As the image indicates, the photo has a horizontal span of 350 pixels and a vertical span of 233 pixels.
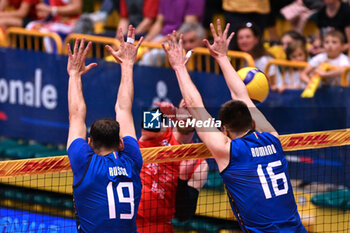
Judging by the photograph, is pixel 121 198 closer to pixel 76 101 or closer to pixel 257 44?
pixel 76 101

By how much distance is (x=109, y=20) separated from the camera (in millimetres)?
13758

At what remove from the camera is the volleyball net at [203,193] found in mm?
6652

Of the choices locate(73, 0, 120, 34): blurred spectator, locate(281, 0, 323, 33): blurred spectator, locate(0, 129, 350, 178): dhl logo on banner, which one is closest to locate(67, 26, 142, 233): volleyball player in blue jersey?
locate(0, 129, 350, 178): dhl logo on banner

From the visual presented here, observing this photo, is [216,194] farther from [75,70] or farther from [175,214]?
[75,70]

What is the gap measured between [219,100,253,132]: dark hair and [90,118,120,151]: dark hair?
3.01ft

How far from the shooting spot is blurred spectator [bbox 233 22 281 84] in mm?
9539

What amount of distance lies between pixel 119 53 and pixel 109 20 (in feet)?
25.7

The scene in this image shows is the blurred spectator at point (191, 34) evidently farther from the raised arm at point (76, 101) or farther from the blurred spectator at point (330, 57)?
the raised arm at point (76, 101)

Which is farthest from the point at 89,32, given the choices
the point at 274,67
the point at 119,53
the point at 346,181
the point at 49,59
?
the point at 119,53

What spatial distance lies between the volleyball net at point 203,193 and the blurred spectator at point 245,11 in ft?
7.63

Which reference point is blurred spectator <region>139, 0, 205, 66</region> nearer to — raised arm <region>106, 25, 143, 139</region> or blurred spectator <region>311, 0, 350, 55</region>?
blurred spectator <region>311, 0, 350, 55</region>

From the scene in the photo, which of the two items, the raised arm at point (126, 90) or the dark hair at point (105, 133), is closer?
the dark hair at point (105, 133)

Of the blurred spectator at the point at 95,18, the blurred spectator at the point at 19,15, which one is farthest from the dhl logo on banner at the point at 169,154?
the blurred spectator at the point at 19,15

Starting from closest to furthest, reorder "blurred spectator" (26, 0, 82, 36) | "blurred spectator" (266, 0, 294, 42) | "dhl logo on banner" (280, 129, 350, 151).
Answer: "dhl logo on banner" (280, 129, 350, 151) < "blurred spectator" (266, 0, 294, 42) < "blurred spectator" (26, 0, 82, 36)
